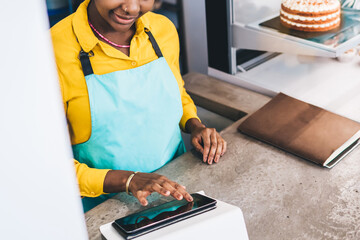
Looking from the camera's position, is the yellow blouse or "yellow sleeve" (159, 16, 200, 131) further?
"yellow sleeve" (159, 16, 200, 131)

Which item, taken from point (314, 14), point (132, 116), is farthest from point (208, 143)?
point (314, 14)

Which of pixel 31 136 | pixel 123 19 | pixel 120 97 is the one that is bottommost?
pixel 120 97

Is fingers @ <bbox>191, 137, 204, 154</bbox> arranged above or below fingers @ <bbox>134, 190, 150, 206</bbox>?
below

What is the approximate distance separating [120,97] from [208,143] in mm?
311

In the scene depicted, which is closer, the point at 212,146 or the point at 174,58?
the point at 212,146

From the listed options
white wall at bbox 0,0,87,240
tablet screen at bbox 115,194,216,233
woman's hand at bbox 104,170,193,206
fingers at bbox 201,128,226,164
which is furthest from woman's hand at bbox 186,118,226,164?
white wall at bbox 0,0,87,240

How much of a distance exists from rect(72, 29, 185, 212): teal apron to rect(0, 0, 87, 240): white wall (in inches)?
39.1

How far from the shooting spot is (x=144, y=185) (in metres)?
1.14

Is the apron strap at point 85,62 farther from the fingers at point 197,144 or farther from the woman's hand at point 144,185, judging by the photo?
the fingers at point 197,144

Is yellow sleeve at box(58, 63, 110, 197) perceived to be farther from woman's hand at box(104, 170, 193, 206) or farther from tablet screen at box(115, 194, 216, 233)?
tablet screen at box(115, 194, 216, 233)

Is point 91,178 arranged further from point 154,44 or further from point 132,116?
point 154,44

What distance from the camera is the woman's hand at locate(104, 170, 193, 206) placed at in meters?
1.07

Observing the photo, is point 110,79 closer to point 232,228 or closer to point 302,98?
point 232,228

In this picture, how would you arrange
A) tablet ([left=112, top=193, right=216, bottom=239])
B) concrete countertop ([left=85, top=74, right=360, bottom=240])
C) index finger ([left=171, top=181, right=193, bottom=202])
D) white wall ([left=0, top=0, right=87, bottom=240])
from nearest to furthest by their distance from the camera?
white wall ([left=0, top=0, right=87, bottom=240]), tablet ([left=112, top=193, right=216, bottom=239]), index finger ([left=171, top=181, right=193, bottom=202]), concrete countertop ([left=85, top=74, right=360, bottom=240])
